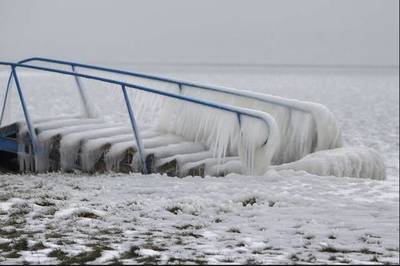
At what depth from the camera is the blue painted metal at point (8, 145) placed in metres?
10.9

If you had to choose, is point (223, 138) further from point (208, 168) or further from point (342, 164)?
point (342, 164)

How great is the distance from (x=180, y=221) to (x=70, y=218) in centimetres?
100

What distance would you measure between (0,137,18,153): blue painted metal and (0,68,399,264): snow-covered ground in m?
2.00

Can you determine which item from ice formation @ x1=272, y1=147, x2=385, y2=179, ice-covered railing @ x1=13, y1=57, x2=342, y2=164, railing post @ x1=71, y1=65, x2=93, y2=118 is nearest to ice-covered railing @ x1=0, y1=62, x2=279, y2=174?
ice formation @ x1=272, y1=147, x2=385, y2=179

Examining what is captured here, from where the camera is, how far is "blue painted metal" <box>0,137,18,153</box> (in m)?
10.9

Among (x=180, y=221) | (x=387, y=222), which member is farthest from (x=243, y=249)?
(x=387, y=222)

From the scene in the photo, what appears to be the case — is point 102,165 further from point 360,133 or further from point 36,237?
point 360,133

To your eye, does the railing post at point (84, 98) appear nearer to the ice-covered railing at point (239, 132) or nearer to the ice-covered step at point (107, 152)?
the ice-covered step at point (107, 152)

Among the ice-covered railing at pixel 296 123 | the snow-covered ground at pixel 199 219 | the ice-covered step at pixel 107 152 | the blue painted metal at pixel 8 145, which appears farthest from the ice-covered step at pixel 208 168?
the blue painted metal at pixel 8 145

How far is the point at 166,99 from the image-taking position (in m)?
11.0

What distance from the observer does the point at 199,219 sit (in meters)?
6.63

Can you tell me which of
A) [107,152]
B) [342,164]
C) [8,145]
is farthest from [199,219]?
[8,145]

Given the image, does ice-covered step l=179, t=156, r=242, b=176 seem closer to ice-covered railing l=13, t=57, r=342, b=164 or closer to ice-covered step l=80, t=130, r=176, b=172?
ice-covered step l=80, t=130, r=176, b=172

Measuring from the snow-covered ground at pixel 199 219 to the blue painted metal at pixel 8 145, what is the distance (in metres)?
2.00
